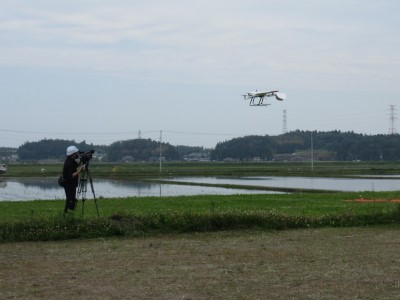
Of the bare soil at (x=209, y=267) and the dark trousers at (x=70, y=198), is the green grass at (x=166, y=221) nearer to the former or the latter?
the dark trousers at (x=70, y=198)

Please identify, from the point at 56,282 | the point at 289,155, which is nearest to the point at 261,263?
the point at 56,282

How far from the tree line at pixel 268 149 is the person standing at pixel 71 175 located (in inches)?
4192

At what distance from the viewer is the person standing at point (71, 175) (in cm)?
1354

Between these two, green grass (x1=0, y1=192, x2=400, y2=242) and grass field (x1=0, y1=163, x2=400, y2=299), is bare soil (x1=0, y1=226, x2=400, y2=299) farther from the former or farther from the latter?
green grass (x1=0, y1=192, x2=400, y2=242)

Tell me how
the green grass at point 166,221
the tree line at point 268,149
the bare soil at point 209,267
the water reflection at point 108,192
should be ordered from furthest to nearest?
the tree line at point 268,149, the water reflection at point 108,192, the green grass at point 166,221, the bare soil at point 209,267

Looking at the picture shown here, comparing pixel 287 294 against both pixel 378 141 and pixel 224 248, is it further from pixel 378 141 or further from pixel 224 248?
pixel 378 141

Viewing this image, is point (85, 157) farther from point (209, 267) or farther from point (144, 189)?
point (144, 189)

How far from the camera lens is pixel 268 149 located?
136750 millimetres

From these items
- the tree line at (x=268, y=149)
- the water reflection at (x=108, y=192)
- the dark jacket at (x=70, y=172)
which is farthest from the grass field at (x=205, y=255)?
the tree line at (x=268, y=149)

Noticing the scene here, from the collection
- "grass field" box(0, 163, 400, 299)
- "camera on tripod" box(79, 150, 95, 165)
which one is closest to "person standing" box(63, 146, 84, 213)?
"camera on tripod" box(79, 150, 95, 165)

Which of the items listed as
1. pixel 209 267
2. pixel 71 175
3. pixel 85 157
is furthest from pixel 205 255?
pixel 85 157

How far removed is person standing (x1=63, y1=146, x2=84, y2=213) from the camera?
1354 cm

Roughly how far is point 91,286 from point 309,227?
7339mm

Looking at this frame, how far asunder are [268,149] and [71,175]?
124525mm
